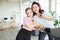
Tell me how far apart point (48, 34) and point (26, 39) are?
22 cm

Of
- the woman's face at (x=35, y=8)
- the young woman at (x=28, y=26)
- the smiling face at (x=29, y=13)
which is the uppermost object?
the woman's face at (x=35, y=8)

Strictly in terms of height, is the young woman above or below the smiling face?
below

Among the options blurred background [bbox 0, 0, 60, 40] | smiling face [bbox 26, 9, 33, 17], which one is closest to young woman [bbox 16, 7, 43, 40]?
smiling face [bbox 26, 9, 33, 17]

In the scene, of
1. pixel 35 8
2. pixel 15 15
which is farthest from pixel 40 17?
pixel 15 15

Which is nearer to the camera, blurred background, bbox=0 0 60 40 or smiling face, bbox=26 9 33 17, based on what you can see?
smiling face, bbox=26 9 33 17

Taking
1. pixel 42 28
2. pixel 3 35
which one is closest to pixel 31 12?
pixel 42 28

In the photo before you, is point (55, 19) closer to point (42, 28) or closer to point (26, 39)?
point (42, 28)

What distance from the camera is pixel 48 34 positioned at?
1271mm

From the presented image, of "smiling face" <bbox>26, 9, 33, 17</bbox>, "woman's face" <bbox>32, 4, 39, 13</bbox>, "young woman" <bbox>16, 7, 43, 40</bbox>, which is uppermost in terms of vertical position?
"woman's face" <bbox>32, 4, 39, 13</bbox>

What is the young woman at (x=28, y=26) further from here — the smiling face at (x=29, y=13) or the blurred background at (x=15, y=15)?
the blurred background at (x=15, y=15)

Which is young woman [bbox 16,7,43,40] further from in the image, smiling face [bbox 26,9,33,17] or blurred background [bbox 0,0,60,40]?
blurred background [bbox 0,0,60,40]

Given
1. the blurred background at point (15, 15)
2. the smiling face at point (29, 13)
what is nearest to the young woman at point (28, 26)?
the smiling face at point (29, 13)

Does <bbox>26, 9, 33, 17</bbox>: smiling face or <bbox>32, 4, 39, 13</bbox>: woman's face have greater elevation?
<bbox>32, 4, 39, 13</bbox>: woman's face

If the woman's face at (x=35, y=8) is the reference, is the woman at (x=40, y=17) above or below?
below
